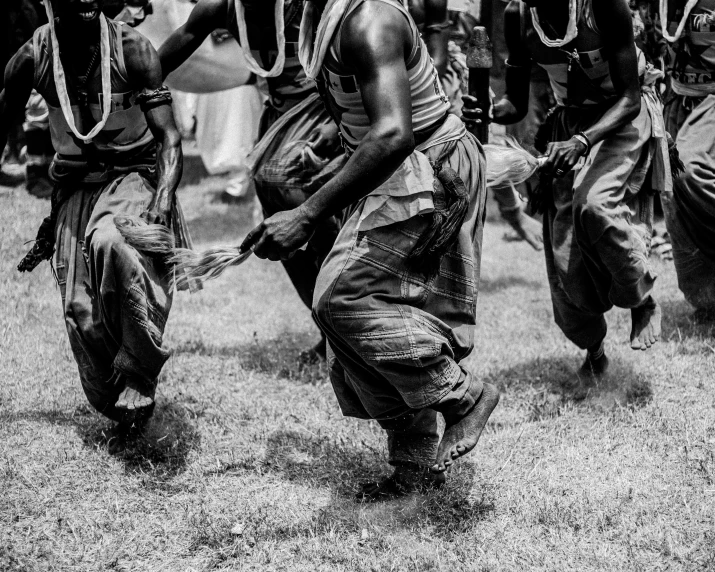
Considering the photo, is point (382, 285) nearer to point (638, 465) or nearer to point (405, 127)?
point (405, 127)

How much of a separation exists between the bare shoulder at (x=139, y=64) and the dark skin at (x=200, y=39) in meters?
0.59

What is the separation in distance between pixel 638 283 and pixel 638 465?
1.03m

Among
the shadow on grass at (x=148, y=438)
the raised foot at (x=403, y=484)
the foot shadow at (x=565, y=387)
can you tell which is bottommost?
the foot shadow at (x=565, y=387)

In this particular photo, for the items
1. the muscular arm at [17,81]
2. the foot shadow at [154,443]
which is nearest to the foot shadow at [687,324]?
the foot shadow at [154,443]

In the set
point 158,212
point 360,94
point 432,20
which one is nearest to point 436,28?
point 432,20

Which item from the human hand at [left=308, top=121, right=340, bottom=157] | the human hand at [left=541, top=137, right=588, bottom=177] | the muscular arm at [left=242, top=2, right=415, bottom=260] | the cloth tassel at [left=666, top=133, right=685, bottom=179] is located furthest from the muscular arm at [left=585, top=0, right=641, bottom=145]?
the muscular arm at [left=242, top=2, right=415, bottom=260]

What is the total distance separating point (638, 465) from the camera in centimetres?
446

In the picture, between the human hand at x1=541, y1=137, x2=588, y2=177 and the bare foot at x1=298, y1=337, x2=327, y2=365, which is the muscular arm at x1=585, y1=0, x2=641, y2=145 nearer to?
the human hand at x1=541, y1=137, x2=588, y2=177

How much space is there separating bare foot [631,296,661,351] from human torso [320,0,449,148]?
6.48ft

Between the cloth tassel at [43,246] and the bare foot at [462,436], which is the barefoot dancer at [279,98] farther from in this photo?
the bare foot at [462,436]

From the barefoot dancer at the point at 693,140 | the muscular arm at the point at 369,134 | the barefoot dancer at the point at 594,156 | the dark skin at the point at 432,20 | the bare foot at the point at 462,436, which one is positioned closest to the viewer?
the muscular arm at the point at 369,134

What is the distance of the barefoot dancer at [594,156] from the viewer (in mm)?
4730

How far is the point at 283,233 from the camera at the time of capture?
338 cm

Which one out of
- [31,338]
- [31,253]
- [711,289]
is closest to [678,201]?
[711,289]
